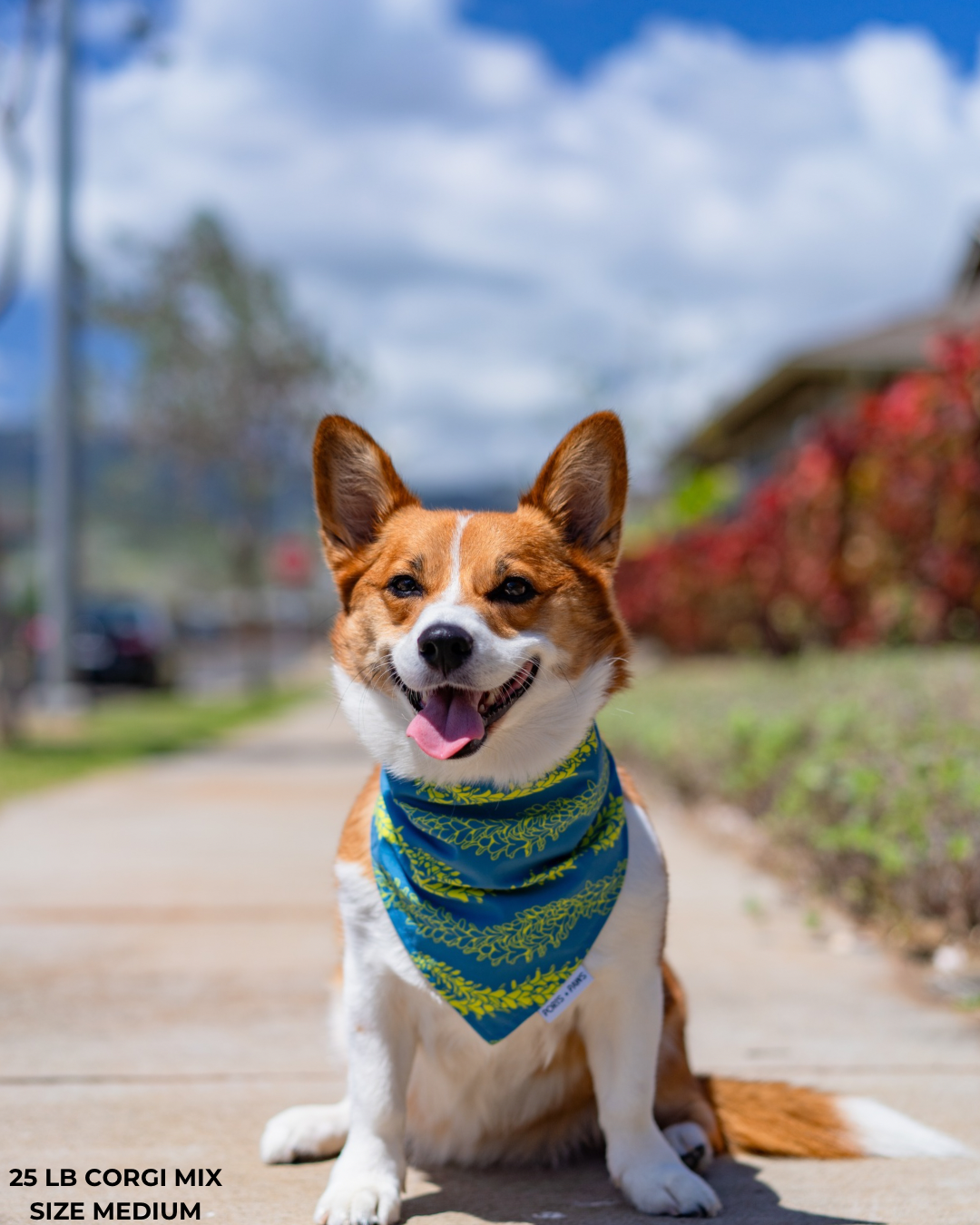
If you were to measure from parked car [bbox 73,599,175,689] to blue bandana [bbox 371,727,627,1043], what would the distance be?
22.5 meters

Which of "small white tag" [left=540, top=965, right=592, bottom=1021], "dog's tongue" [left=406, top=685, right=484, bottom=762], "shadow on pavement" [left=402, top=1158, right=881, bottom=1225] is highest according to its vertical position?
"dog's tongue" [left=406, top=685, right=484, bottom=762]

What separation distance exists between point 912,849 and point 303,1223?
2831 millimetres

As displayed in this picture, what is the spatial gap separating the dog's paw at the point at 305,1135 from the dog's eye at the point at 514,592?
1.31 m

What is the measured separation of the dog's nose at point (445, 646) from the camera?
8.59 ft

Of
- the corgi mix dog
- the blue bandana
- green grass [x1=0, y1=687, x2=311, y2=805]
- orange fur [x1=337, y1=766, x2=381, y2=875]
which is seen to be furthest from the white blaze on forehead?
green grass [x1=0, y1=687, x2=311, y2=805]

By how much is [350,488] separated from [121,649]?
Result: 73.2 feet

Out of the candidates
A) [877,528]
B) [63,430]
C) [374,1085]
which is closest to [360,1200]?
[374,1085]

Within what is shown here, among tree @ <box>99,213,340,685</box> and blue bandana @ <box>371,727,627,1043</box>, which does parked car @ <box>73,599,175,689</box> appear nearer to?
tree @ <box>99,213,340,685</box>

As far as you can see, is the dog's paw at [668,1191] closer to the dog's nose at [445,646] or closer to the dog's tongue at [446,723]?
the dog's tongue at [446,723]

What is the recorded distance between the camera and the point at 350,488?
3.18 m

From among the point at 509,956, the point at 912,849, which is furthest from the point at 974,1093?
the point at 509,956

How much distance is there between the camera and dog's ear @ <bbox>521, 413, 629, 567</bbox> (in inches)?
119

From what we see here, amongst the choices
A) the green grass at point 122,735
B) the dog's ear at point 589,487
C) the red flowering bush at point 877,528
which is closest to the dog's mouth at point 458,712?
the dog's ear at point 589,487

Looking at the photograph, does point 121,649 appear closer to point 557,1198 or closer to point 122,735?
point 122,735
